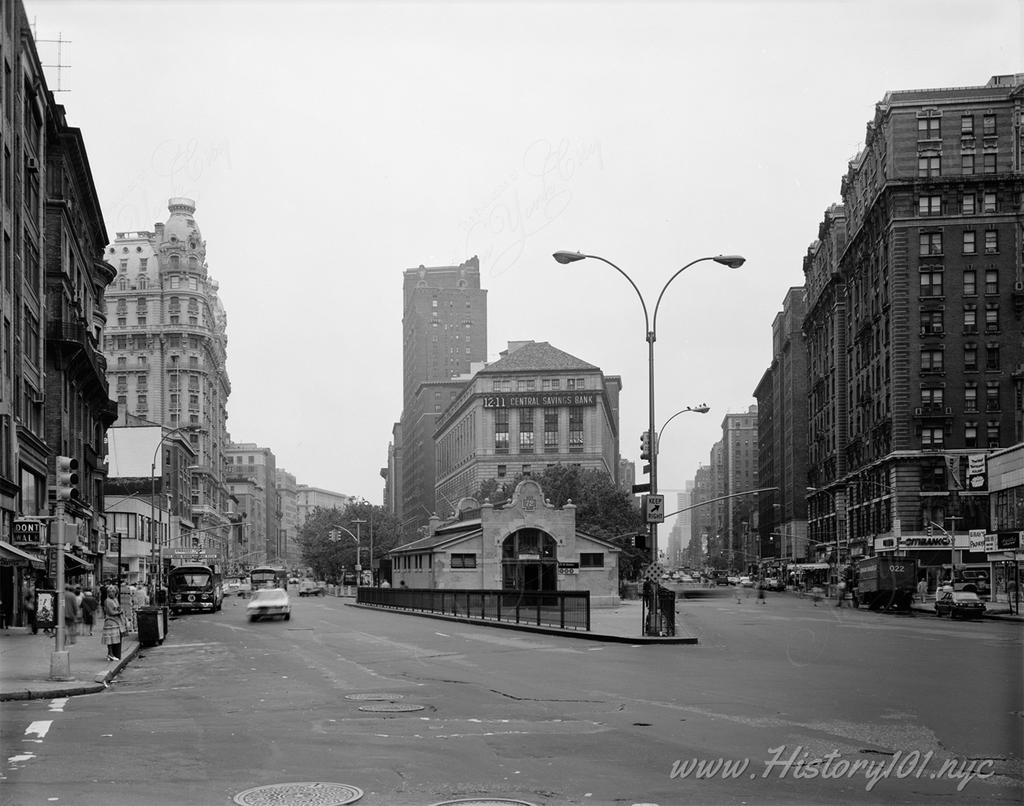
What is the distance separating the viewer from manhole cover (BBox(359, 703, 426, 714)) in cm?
1668

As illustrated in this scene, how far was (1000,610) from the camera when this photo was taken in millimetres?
52875

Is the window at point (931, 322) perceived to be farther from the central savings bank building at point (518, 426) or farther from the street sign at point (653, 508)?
the street sign at point (653, 508)

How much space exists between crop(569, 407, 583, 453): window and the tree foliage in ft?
95.4

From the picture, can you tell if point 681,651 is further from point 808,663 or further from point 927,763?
point 927,763

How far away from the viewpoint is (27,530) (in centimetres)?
3488

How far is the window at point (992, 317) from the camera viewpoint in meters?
91.2

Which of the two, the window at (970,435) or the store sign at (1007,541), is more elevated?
the window at (970,435)

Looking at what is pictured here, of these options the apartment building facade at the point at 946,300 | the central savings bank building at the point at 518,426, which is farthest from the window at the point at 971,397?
the central savings bank building at the point at 518,426

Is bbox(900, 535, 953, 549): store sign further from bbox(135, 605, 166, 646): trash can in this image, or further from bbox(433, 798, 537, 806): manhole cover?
bbox(433, 798, 537, 806): manhole cover

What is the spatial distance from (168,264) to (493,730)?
154 metres

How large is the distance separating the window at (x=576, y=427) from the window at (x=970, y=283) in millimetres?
75294

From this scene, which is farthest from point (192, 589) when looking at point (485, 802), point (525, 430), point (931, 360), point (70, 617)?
point (525, 430)

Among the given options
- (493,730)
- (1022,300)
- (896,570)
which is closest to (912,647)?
(493,730)

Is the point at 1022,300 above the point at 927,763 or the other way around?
above
